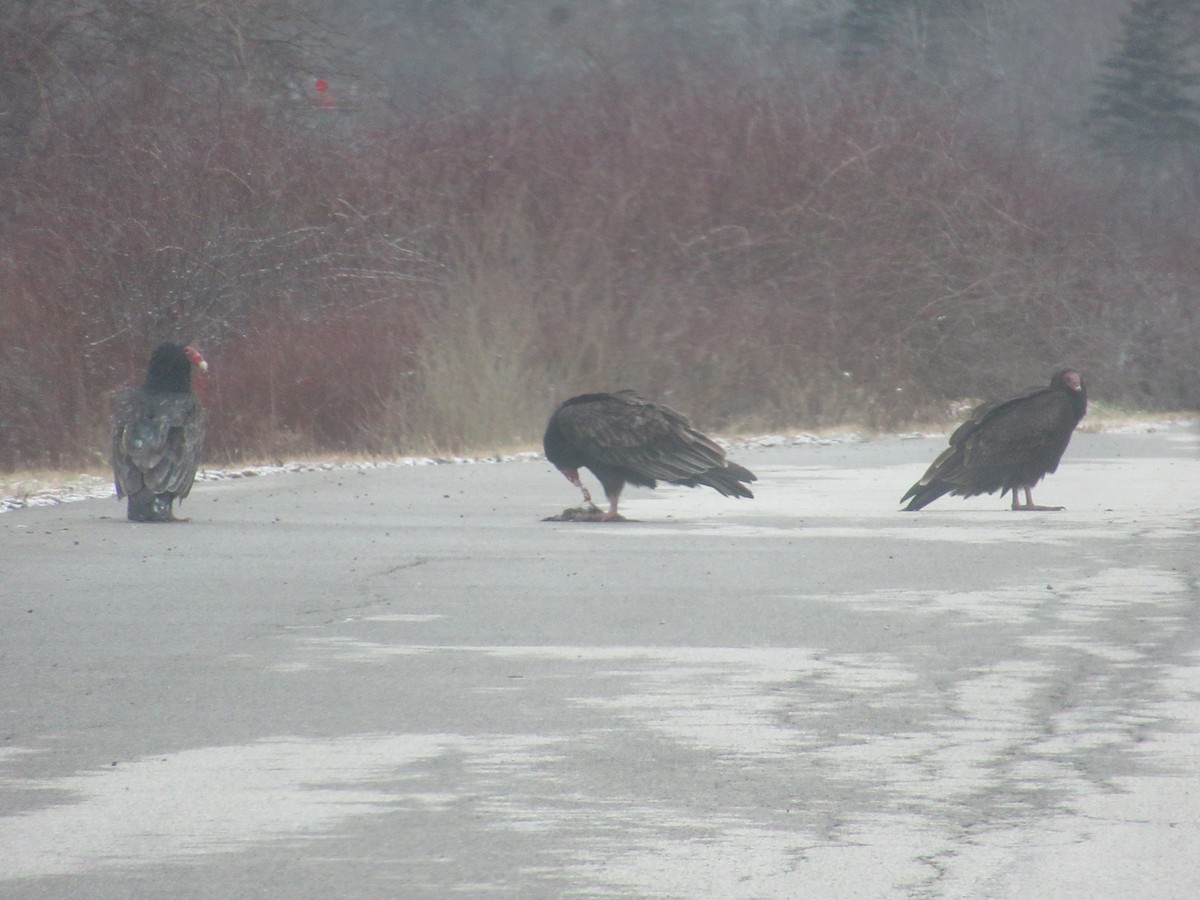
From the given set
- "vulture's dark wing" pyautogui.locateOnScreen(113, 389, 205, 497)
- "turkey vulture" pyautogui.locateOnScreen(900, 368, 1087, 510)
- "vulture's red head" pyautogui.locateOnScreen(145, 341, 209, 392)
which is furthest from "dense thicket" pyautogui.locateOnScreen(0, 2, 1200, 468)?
"turkey vulture" pyautogui.locateOnScreen(900, 368, 1087, 510)

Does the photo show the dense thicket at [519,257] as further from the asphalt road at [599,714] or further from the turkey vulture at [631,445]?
the asphalt road at [599,714]

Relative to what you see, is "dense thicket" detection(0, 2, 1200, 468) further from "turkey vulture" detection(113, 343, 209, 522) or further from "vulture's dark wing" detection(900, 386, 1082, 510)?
"vulture's dark wing" detection(900, 386, 1082, 510)

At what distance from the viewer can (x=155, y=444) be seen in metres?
13.3

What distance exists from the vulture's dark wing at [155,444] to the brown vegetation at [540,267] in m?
7.33

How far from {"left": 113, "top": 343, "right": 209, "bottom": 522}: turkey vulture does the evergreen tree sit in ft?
171

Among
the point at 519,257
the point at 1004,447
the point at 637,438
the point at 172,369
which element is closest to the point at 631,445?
the point at 637,438

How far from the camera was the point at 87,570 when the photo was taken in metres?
11.2

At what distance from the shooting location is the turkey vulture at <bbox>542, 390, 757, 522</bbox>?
1360cm

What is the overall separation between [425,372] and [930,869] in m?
18.5

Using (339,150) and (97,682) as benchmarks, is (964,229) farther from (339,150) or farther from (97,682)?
(97,682)

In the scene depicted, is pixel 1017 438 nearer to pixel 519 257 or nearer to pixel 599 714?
pixel 599 714

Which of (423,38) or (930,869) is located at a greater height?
(423,38)

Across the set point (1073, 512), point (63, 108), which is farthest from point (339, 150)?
point (1073, 512)

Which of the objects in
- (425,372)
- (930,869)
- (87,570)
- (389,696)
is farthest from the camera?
(425,372)
